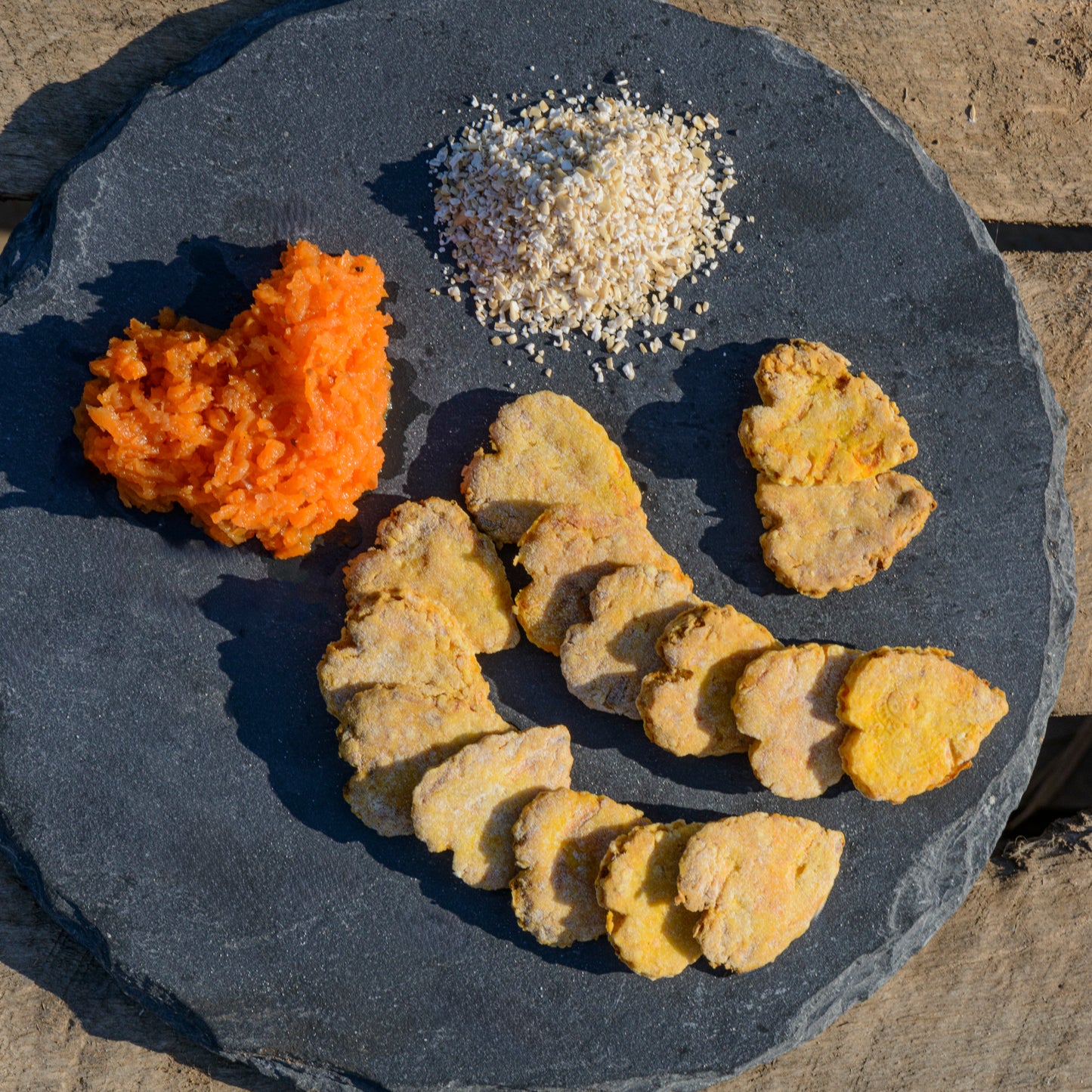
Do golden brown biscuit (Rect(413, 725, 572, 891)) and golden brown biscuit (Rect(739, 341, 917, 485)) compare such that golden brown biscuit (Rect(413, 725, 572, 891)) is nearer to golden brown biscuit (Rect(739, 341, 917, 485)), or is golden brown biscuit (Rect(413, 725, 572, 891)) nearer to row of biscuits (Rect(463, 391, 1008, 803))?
row of biscuits (Rect(463, 391, 1008, 803))

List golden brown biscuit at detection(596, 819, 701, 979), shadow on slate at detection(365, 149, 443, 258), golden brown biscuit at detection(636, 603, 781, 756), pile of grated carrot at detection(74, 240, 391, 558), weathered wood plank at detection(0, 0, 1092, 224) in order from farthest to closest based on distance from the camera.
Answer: weathered wood plank at detection(0, 0, 1092, 224), shadow on slate at detection(365, 149, 443, 258), golden brown biscuit at detection(636, 603, 781, 756), golden brown biscuit at detection(596, 819, 701, 979), pile of grated carrot at detection(74, 240, 391, 558)

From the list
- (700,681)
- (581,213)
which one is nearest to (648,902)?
(700,681)

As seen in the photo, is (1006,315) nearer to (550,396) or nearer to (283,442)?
(550,396)

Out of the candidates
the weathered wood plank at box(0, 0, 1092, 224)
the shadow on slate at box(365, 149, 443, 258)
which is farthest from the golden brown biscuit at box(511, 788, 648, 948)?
the weathered wood plank at box(0, 0, 1092, 224)

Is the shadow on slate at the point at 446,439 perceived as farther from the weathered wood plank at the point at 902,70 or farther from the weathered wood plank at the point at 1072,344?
the weathered wood plank at the point at 1072,344

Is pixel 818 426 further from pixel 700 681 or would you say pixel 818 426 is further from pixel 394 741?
pixel 394 741

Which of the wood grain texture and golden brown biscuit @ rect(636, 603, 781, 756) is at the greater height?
golden brown biscuit @ rect(636, 603, 781, 756)

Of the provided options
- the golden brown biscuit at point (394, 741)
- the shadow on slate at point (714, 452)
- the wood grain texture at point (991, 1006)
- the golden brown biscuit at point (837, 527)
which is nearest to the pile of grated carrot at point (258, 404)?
the golden brown biscuit at point (394, 741)
